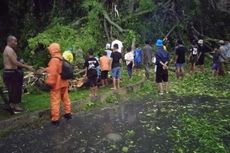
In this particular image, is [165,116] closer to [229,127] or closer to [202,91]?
[229,127]

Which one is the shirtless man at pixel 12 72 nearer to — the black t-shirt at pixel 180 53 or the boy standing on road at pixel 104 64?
the boy standing on road at pixel 104 64

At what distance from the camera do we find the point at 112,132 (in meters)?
9.93

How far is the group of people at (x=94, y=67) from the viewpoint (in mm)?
10344

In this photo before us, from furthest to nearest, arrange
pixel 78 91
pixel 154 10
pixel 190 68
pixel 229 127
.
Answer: pixel 154 10 < pixel 190 68 < pixel 78 91 < pixel 229 127

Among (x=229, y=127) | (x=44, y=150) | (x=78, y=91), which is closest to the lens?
(x=44, y=150)

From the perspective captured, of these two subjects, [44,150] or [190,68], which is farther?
[190,68]

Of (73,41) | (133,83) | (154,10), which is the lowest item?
(133,83)

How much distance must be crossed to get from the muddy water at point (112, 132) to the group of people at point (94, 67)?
0.71 meters

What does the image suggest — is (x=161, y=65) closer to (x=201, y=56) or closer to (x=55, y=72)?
(x=55, y=72)

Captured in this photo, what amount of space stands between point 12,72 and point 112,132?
289cm

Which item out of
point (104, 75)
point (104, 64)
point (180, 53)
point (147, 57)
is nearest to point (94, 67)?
point (104, 64)

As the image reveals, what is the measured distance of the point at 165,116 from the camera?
11500mm

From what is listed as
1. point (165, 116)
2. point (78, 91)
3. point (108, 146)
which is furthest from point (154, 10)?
point (108, 146)

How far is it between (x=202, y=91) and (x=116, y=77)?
3103mm
